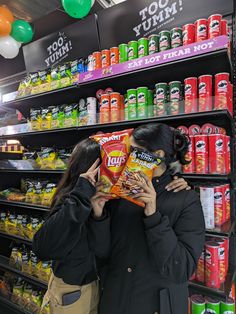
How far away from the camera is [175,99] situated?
1.85 metres

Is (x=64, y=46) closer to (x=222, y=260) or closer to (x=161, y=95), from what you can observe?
(x=161, y=95)

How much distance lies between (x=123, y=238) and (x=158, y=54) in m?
1.38

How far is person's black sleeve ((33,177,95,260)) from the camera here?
3.13 ft

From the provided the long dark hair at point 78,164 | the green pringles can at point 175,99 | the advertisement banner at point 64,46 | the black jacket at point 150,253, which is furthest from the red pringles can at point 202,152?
the advertisement banner at point 64,46

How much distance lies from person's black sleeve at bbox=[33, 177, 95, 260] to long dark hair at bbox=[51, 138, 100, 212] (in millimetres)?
100

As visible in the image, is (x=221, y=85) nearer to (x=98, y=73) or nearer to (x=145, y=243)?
(x=98, y=73)

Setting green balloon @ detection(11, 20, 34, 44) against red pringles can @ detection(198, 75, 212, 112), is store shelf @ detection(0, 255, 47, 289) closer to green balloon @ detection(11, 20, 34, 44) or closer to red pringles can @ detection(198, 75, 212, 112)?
red pringles can @ detection(198, 75, 212, 112)

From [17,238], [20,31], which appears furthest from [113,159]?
[20,31]

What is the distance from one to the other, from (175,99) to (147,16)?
36.4 inches

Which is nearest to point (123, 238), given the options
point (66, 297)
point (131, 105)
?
point (66, 297)

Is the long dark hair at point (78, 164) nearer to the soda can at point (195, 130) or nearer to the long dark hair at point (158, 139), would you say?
the long dark hair at point (158, 139)

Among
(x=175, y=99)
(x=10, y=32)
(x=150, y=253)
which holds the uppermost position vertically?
(x=10, y=32)

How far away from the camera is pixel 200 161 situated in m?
1.66

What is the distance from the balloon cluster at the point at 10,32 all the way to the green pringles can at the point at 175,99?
2.13 meters
